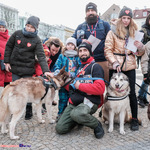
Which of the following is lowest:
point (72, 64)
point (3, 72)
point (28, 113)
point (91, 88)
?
point (28, 113)

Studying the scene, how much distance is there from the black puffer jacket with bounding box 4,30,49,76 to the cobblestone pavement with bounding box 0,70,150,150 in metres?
1.34

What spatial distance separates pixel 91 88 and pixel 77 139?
1.03 metres

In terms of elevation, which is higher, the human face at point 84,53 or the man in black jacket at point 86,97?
the human face at point 84,53

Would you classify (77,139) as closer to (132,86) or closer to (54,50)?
(132,86)

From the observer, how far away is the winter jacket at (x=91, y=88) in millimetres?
3311

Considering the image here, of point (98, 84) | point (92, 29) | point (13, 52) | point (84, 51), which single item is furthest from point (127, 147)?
point (13, 52)

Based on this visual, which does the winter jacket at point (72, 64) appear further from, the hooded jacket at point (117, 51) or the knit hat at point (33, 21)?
the knit hat at point (33, 21)

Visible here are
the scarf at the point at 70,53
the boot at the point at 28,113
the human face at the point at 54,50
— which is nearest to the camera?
the scarf at the point at 70,53

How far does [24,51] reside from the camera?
3.85 metres

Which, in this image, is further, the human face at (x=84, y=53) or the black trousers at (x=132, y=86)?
the black trousers at (x=132, y=86)

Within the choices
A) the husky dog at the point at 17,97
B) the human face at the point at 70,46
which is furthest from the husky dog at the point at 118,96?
the husky dog at the point at 17,97

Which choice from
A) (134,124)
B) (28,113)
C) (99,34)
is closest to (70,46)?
(99,34)

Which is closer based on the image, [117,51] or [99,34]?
[117,51]

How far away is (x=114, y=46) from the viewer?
3.78 meters
